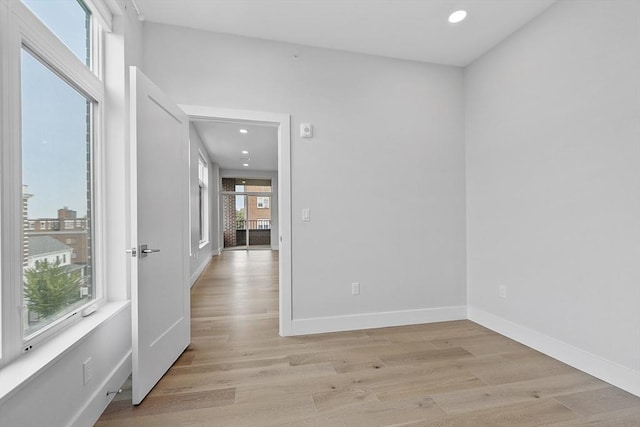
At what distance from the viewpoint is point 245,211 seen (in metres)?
9.55

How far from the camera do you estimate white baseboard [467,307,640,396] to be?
1783 mm

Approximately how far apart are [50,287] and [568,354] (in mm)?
3445

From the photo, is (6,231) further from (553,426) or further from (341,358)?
(553,426)

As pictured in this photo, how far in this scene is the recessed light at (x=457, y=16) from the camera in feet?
7.45

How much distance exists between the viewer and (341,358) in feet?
7.23

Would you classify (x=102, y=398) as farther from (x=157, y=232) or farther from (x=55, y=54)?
(x=55, y=54)

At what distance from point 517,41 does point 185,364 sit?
3.94m

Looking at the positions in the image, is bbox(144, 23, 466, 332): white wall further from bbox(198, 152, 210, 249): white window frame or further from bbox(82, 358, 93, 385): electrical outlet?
bbox(198, 152, 210, 249): white window frame

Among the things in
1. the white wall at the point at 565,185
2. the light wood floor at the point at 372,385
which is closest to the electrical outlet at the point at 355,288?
the light wood floor at the point at 372,385

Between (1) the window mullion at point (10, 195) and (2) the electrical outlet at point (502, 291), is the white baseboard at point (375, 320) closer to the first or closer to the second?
(2) the electrical outlet at point (502, 291)

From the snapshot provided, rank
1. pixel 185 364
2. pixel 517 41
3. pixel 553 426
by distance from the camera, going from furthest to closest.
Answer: pixel 517 41, pixel 185 364, pixel 553 426

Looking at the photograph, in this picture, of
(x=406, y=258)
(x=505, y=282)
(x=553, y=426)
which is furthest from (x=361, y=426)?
(x=505, y=282)

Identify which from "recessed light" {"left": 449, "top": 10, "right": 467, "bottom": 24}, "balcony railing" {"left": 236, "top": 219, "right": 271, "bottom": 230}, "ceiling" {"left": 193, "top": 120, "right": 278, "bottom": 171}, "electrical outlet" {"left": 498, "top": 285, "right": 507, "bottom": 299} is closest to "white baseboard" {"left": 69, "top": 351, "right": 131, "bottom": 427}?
"ceiling" {"left": 193, "top": 120, "right": 278, "bottom": 171}

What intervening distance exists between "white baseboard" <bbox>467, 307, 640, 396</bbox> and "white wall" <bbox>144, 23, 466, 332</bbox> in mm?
393
